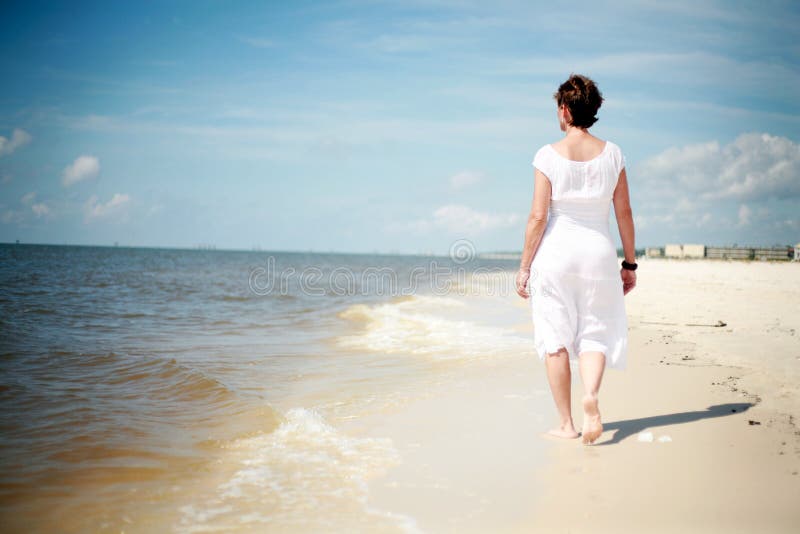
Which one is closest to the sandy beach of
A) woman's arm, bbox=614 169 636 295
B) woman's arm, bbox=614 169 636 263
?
woman's arm, bbox=614 169 636 295

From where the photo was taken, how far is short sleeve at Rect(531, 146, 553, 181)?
290cm

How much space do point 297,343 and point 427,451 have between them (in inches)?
200

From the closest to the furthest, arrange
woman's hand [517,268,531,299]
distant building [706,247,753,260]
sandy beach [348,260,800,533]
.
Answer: sandy beach [348,260,800,533], woman's hand [517,268,531,299], distant building [706,247,753,260]

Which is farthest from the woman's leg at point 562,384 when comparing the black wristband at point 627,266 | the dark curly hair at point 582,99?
the dark curly hair at point 582,99

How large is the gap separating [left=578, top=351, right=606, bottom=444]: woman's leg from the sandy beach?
10cm

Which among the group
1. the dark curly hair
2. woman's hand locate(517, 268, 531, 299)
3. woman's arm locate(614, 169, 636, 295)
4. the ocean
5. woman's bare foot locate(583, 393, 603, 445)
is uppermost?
the dark curly hair

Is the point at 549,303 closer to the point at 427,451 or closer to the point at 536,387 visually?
the point at 427,451

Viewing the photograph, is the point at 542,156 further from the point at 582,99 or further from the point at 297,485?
the point at 297,485

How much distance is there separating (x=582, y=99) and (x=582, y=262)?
0.96m

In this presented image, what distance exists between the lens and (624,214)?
9.96 ft

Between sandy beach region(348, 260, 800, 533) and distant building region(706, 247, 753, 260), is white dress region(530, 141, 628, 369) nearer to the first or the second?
sandy beach region(348, 260, 800, 533)

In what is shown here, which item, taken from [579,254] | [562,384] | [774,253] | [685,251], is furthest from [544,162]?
[685,251]

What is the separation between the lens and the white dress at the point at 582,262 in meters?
2.86

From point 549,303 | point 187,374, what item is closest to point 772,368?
point 549,303
